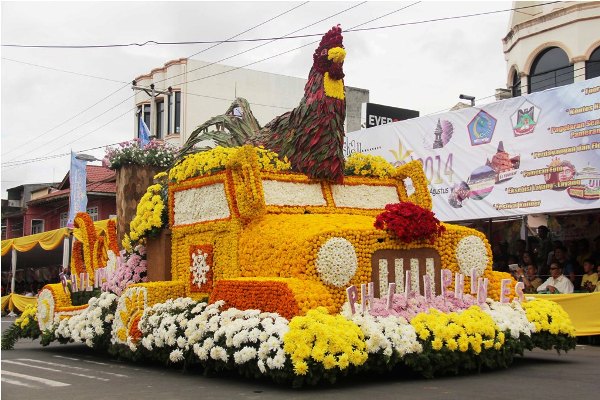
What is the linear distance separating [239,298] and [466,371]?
2.65 meters

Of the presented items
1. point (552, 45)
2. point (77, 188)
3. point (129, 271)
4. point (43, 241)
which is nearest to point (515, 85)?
point (552, 45)

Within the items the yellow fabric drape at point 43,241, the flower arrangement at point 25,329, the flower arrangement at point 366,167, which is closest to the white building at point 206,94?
the yellow fabric drape at point 43,241

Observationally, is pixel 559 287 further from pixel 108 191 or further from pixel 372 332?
pixel 108 191

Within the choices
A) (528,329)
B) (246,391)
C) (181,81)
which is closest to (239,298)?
(246,391)

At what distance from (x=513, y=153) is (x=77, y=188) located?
15.4 metres

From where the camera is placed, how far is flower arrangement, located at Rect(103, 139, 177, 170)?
38.4 feet

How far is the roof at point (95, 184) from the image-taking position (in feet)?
105

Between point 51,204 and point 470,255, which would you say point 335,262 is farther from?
point 51,204

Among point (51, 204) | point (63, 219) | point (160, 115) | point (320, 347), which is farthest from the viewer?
point (51, 204)

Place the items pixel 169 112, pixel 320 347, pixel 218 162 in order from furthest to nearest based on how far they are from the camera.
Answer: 1. pixel 169 112
2. pixel 218 162
3. pixel 320 347

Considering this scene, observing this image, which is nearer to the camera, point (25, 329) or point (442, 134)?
point (25, 329)

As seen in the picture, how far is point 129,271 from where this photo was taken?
10.6m

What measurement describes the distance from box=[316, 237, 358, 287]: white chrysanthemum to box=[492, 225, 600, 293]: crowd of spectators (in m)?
6.58

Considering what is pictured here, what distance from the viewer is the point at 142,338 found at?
9281 millimetres
